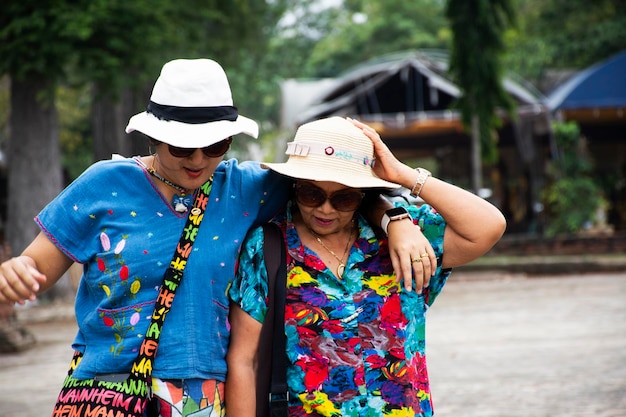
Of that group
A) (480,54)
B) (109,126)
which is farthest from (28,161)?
A: (480,54)

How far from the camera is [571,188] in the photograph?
20.1 metres

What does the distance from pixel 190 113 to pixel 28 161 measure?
12734mm

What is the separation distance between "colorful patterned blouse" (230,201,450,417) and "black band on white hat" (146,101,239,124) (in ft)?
1.31

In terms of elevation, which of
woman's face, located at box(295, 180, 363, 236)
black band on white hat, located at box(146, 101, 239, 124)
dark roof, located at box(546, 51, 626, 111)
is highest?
dark roof, located at box(546, 51, 626, 111)

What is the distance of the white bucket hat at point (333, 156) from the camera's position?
2.95 metres

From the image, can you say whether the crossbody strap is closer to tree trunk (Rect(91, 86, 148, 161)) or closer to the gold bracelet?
the gold bracelet

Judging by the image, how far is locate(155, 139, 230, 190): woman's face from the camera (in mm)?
2801

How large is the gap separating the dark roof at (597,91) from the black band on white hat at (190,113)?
18404mm

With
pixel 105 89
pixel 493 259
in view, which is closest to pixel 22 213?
pixel 105 89

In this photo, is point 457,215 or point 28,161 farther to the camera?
point 28,161

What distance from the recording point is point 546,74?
1016 inches

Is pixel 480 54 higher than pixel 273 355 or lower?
higher

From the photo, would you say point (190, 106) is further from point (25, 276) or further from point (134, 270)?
point (25, 276)

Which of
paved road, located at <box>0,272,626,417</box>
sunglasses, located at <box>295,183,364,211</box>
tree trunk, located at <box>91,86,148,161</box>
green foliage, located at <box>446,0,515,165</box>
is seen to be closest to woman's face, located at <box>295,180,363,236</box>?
sunglasses, located at <box>295,183,364,211</box>
